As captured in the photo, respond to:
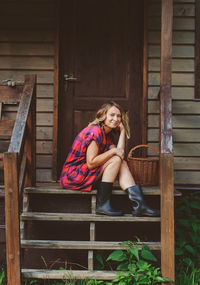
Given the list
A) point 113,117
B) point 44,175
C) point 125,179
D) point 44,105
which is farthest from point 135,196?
point 44,105

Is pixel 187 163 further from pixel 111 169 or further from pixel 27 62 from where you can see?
pixel 27 62

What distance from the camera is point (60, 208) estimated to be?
345 cm

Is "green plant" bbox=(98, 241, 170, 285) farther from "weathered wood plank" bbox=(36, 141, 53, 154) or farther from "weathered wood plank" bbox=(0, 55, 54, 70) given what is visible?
"weathered wood plank" bbox=(0, 55, 54, 70)

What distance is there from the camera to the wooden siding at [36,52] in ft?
15.1

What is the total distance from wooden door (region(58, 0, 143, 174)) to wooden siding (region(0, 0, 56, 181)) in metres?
0.19

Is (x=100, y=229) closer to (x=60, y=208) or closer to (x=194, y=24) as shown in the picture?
(x=60, y=208)

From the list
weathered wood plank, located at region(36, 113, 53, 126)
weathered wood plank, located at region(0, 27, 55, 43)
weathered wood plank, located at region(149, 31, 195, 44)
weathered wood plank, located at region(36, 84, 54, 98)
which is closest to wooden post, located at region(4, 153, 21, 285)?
weathered wood plank, located at region(36, 113, 53, 126)

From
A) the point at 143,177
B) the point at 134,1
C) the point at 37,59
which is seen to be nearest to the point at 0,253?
the point at 143,177

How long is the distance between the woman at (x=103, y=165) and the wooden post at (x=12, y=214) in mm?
782

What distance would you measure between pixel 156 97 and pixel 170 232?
223 cm

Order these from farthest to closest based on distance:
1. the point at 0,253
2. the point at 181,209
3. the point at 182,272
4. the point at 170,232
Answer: the point at 181,209
the point at 0,253
the point at 182,272
the point at 170,232

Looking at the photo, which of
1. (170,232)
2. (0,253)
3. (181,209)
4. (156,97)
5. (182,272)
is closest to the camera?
(170,232)

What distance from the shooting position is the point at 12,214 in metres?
2.73

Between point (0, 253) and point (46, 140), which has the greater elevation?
point (46, 140)
